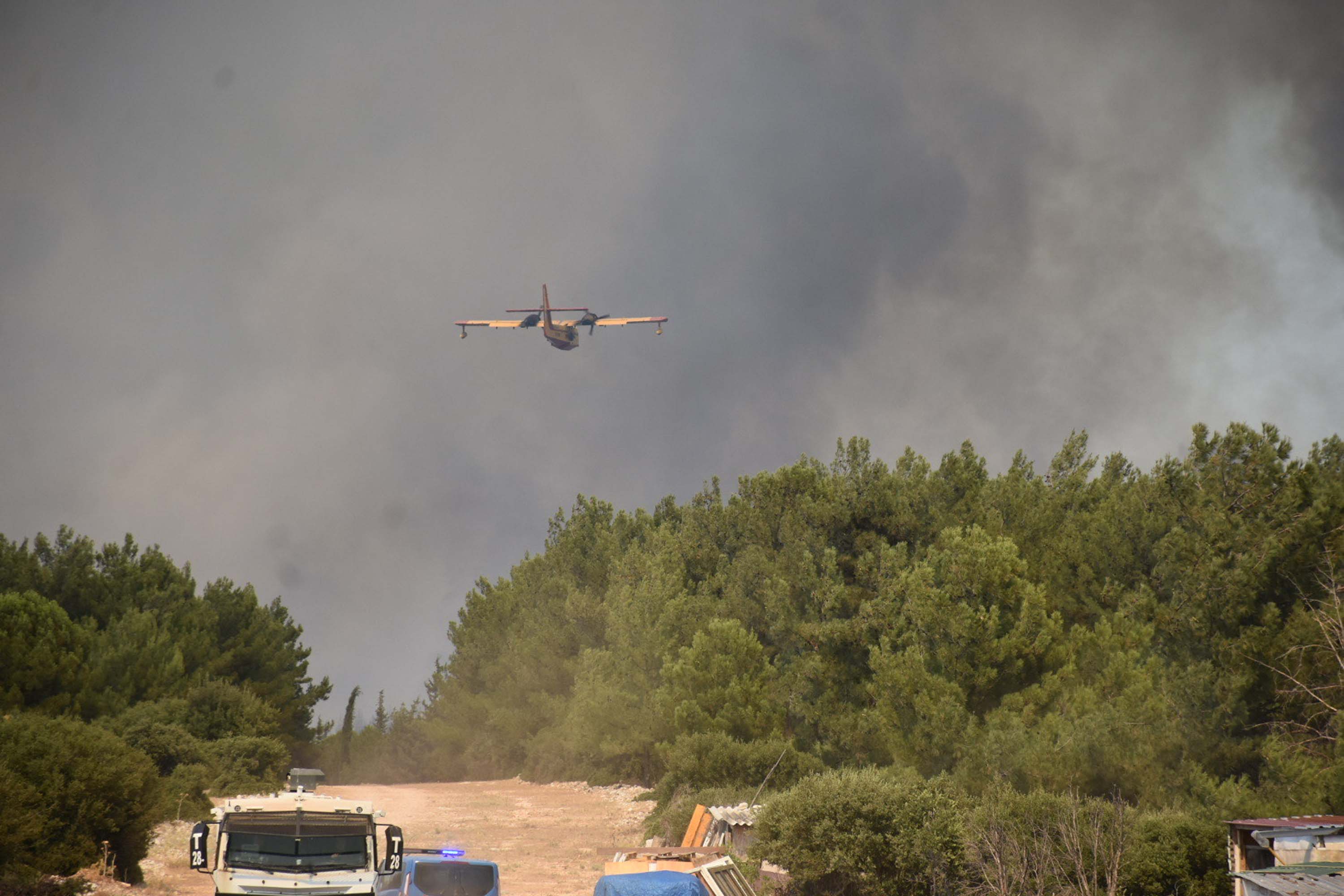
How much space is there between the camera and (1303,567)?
24.5m

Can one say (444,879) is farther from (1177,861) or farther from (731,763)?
(731,763)

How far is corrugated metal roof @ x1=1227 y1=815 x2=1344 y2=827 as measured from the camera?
16.3 meters

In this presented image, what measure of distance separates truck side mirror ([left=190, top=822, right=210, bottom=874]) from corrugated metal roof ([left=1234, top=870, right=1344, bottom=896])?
13889 mm

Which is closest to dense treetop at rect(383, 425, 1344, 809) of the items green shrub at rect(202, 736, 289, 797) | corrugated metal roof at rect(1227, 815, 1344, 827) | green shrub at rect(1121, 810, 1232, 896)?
green shrub at rect(1121, 810, 1232, 896)

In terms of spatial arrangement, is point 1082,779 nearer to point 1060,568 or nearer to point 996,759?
point 996,759

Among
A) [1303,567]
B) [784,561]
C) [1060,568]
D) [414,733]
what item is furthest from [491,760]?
[1303,567]

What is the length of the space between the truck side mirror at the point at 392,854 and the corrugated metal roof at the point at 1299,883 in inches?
459

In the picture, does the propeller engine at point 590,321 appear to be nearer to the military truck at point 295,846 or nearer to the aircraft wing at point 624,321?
Result: the aircraft wing at point 624,321

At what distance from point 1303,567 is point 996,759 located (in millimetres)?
8711

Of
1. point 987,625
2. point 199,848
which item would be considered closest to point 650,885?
point 199,848

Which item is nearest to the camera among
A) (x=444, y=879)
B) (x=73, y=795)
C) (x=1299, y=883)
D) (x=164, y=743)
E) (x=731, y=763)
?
(x=1299, y=883)

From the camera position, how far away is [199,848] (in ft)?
46.2

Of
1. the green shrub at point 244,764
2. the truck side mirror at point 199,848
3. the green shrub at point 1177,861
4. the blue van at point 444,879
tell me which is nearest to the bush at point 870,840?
the green shrub at point 1177,861

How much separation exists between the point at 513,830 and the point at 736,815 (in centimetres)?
1747
